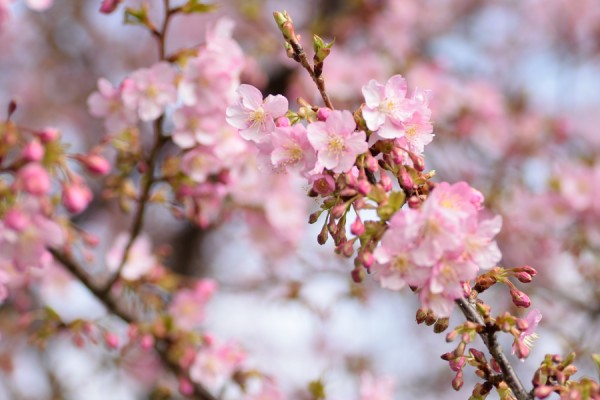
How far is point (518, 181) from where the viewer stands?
14.3 ft

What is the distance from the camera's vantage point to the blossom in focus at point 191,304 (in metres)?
3.07

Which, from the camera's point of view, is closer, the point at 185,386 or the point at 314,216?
the point at 314,216

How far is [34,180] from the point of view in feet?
5.48

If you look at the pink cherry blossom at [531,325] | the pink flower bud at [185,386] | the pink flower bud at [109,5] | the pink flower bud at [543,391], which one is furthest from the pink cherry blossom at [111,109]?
the pink flower bud at [543,391]

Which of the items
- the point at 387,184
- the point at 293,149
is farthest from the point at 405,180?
the point at 293,149

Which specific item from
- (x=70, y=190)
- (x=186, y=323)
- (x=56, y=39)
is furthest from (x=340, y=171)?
(x=56, y=39)

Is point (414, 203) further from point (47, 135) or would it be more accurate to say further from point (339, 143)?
point (47, 135)

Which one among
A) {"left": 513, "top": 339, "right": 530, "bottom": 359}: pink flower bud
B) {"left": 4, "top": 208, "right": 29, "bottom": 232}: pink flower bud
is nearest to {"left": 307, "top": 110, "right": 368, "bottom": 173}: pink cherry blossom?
{"left": 513, "top": 339, "right": 530, "bottom": 359}: pink flower bud

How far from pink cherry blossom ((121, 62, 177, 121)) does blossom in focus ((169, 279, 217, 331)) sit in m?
1.03

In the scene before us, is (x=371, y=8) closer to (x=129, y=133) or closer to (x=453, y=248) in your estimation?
(x=129, y=133)

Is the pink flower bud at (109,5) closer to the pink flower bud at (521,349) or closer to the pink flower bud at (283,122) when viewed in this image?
the pink flower bud at (283,122)

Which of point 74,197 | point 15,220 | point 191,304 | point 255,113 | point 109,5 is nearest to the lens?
point 255,113

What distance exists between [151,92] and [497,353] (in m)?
1.49

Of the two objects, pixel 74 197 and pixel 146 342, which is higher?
pixel 74 197
